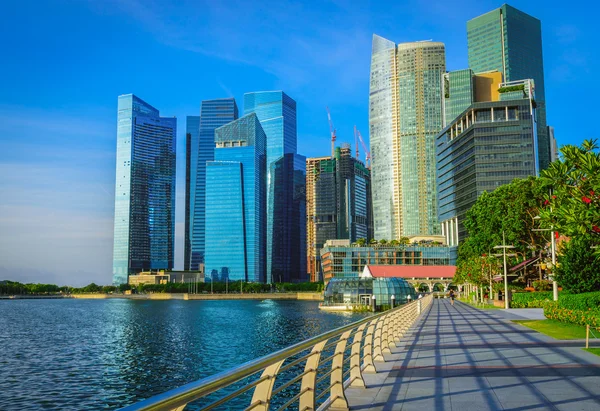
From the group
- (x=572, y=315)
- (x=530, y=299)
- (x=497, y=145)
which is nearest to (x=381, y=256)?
(x=497, y=145)

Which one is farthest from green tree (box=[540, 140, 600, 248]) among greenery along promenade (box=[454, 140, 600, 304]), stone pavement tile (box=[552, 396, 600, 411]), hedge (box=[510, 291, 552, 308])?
hedge (box=[510, 291, 552, 308])

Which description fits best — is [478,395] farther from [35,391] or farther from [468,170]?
[468,170]

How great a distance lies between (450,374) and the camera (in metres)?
14.0

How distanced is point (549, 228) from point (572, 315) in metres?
6.90

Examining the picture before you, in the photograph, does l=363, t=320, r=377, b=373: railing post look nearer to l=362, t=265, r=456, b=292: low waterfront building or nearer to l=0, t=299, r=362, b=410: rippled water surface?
l=0, t=299, r=362, b=410: rippled water surface

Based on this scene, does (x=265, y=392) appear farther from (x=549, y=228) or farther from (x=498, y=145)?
(x=498, y=145)

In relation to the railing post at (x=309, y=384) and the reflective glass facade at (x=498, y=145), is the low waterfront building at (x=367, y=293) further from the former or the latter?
the railing post at (x=309, y=384)

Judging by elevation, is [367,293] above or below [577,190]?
below

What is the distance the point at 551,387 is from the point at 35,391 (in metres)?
26.9

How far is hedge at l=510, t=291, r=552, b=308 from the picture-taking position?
56.4 meters

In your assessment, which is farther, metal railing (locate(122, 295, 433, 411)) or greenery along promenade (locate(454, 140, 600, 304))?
greenery along promenade (locate(454, 140, 600, 304))

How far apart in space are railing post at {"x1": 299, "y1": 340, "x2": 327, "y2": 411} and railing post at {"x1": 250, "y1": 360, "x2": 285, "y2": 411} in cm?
181

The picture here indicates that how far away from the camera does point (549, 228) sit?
1415 inches

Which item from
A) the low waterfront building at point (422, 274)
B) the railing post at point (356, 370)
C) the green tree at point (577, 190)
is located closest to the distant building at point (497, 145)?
the low waterfront building at point (422, 274)
